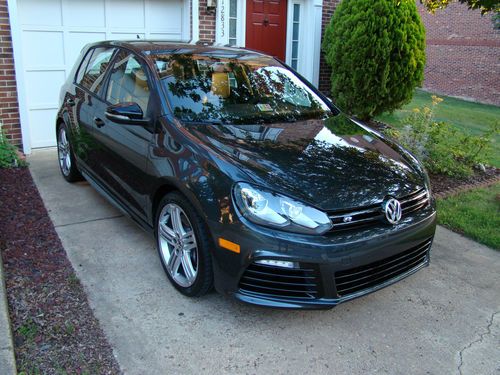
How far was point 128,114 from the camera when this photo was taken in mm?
3545

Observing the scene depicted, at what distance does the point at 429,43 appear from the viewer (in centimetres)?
1978

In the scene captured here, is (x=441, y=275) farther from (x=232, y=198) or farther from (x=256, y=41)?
(x=256, y=41)

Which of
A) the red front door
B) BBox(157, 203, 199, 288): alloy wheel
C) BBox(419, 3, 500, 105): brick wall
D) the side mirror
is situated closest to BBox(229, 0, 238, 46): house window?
the red front door

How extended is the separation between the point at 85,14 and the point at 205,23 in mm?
1826

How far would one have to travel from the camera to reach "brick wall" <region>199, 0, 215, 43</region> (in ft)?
24.8

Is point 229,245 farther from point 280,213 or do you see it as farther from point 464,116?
point 464,116

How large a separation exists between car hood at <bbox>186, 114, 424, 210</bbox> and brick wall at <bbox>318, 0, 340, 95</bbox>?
563 cm

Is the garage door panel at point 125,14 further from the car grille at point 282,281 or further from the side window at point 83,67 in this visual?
the car grille at point 282,281

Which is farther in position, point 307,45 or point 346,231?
point 307,45

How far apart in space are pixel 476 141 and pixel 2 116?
21.6 ft

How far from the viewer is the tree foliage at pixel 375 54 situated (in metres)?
7.42

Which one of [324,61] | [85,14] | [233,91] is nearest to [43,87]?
[85,14]

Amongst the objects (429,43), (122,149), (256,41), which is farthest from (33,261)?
(429,43)

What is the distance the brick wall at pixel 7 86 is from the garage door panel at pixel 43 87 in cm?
35
